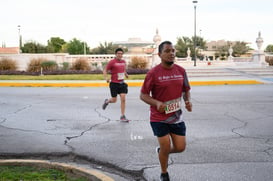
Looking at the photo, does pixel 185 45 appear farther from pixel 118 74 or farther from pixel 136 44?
pixel 118 74

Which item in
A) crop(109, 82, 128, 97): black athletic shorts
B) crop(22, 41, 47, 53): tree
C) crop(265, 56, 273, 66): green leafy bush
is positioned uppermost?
crop(22, 41, 47, 53): tree

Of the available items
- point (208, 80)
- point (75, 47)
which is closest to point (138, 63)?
point (208, 80)

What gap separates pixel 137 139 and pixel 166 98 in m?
2.63

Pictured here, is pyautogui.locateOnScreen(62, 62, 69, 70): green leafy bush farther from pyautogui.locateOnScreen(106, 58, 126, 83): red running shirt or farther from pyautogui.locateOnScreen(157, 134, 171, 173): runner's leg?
pyautogui.locateOnScreen(157, 134, 171, 173): runner's leg

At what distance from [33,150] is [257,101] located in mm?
8608

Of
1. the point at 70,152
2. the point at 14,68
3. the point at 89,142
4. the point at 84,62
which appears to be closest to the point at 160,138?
the point at 70,152

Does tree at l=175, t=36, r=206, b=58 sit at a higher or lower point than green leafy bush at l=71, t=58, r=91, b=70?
higher

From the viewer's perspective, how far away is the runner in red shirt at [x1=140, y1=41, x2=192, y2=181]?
4.27m

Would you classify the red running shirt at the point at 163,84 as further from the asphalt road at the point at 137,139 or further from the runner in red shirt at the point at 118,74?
the runner in red shirt at the point at 118,74

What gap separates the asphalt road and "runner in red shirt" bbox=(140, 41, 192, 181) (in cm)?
57

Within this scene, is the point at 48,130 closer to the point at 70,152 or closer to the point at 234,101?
the point at 70,152

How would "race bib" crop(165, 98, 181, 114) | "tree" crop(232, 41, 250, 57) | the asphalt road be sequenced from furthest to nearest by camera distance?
"tree" crop(232, 41, 250, 57), the asphalt road, "race bib" crop(165, 98, 181, 114)

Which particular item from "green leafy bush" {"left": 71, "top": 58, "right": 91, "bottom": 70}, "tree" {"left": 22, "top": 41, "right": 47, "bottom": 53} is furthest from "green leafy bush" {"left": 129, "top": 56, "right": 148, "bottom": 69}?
"tree" {"left": 22, "top": 41, "right": 47, "bottom": 53}

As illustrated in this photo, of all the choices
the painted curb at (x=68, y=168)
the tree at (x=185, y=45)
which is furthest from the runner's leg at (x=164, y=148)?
the tree at (x=185, y=45)
